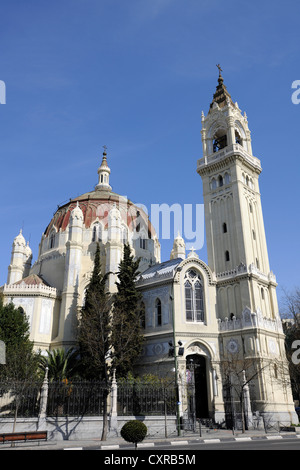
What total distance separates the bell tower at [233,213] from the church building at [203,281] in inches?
4.8

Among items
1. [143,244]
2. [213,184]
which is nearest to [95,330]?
[143,244]

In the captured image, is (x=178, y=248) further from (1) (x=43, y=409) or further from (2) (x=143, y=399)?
(1) (x=43, y=409)

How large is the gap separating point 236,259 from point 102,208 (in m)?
18.8

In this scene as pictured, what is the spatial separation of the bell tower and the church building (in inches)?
4.8

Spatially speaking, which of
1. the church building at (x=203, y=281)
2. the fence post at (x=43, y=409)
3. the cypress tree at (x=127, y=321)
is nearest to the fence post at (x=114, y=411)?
the cypress tree at (x=127, y=321)

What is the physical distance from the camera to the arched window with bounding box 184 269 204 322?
36.0 m

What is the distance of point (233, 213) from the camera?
140 feet

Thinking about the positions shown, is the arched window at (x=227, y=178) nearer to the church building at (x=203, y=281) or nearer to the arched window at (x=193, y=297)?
the church building at (x=203, y=281)

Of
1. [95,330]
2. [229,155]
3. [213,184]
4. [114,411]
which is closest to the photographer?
[114,411]

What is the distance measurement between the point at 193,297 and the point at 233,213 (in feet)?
37.0

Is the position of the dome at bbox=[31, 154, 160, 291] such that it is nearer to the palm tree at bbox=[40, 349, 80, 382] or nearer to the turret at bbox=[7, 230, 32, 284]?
the turret at bbox=[7, 230, 32, 284]

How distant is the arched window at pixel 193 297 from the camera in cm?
3603

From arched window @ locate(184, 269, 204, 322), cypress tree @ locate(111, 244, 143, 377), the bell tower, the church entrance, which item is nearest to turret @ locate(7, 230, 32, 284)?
cypress tree @ locate(111, 244, 143, 377)
